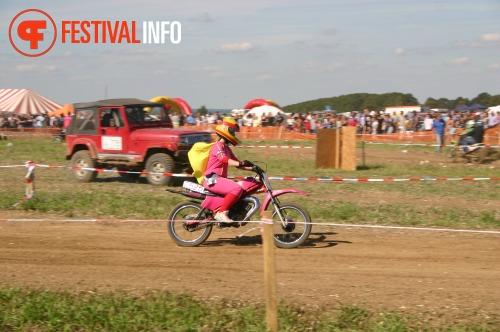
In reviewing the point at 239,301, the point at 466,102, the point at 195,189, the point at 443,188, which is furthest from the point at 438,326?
the point at 466,102

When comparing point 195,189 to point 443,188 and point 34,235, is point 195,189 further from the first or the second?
point 443,188

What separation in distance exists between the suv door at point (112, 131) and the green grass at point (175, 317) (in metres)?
9.76

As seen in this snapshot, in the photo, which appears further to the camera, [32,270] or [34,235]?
[34,235]

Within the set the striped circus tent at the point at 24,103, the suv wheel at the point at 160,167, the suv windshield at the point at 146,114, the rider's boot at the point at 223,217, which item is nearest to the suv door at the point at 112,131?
the suv windshield at the point at 146,114

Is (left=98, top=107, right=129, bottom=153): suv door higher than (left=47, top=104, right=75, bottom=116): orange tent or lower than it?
lower

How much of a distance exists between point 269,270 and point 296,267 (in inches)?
97.3

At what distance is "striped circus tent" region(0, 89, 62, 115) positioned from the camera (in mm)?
44281

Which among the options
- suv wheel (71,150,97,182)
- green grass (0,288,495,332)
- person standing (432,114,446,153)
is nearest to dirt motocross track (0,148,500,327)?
green grass (0,288,495,332)

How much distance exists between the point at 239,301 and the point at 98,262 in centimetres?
242

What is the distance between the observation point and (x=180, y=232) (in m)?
8.68

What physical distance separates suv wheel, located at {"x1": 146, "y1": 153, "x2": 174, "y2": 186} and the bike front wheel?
7.04 meters

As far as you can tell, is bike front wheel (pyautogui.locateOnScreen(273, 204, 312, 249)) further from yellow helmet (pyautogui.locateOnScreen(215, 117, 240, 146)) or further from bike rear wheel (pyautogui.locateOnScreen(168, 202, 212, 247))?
yellow helmet (pyautogui.locateOnScreen(215, 117, 240, 146))

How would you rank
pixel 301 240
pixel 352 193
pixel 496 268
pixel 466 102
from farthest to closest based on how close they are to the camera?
1. pixel 466 102
2. pixel 352 193
3. pixel 301 240
4. pixel 496 268

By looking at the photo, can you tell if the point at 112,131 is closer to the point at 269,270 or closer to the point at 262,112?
the point at 269,270
